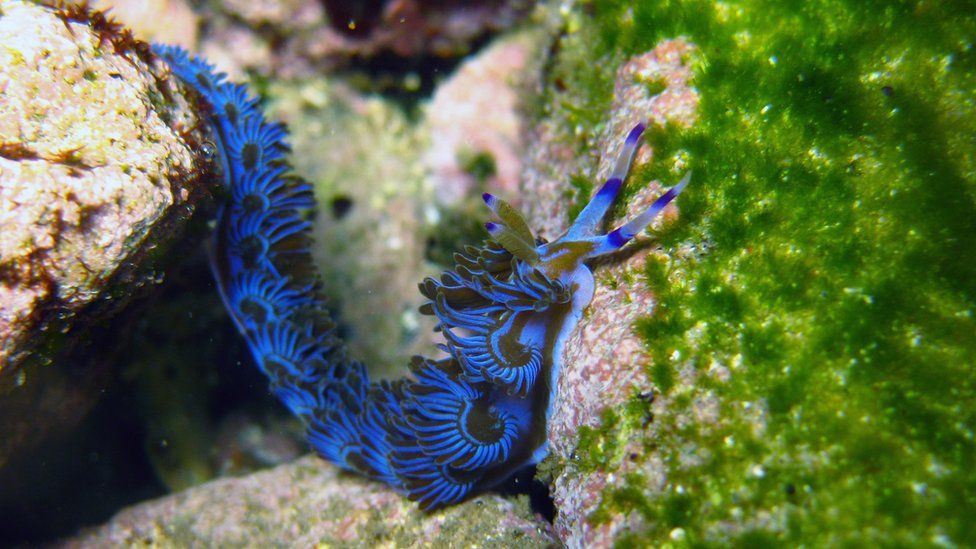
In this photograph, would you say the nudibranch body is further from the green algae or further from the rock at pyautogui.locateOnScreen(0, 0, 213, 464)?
the rock at pyautogui.locateOnScreen(0, 0, 213, 464)

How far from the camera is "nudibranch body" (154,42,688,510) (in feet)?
9.81

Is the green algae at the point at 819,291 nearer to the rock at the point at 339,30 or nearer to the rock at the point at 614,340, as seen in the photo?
the rock at the point at 614,340

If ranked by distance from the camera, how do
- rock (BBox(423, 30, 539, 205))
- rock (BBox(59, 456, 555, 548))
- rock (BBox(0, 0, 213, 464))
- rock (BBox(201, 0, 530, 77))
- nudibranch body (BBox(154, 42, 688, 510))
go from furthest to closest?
rock (BBox(423, 30, 539, 205)) < rock (BBox(201, 0, 530, 77)) < rock (BBox(59, 456, 555, 548)) < nudibranch body (BBox(154, 42, 688, 510)) < rock (BBox(0, 0, 213, 464))

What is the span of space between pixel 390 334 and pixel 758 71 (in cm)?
366

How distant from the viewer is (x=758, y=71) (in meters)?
2.97

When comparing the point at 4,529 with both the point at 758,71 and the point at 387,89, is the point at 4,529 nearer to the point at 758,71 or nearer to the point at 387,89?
the point at 387,89

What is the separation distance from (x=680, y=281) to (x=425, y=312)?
4.48 feet

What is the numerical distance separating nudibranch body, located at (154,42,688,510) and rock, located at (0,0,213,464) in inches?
29.6

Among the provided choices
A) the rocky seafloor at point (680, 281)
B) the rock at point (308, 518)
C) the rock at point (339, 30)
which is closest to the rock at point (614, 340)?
the rocky seafloor at point (680, 281)

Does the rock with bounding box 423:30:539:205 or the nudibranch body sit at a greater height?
the rock with bounding box 423:30:539:205

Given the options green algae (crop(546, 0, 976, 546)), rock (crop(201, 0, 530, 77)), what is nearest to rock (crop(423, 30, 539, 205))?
rock (crop(201, 0, 530, 77))

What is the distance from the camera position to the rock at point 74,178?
2.42 metres

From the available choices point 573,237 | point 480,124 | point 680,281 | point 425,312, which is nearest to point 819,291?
point 680,281

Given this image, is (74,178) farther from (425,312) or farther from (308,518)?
(308,518)
